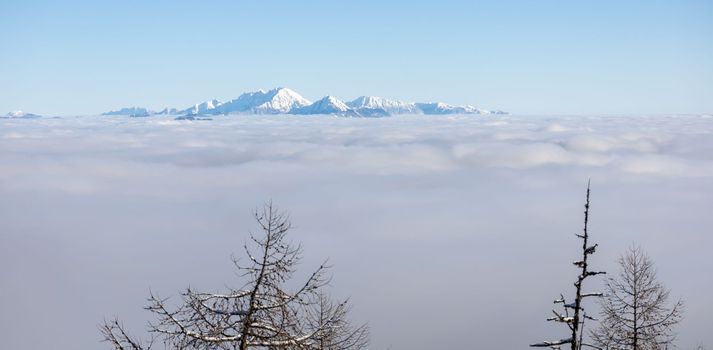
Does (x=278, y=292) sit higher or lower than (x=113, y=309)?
higher

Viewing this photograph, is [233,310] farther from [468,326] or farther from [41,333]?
[41,333]

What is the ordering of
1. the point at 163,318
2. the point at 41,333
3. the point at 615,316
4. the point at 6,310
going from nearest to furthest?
1. the point at 163,318
2. the point at 615,316
3. the point at 41,333
4. the point at 6,310

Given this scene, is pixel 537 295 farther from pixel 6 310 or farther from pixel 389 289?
pixel 6 310

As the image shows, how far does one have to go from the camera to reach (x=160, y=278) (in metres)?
200

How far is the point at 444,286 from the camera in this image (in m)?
177

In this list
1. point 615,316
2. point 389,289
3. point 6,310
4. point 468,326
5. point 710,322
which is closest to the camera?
point 615,316

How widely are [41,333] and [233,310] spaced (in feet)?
585

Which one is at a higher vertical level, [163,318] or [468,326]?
[163,318]

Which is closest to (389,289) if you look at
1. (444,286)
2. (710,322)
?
(444,286)

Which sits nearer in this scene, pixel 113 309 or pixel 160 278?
pixel 113 309

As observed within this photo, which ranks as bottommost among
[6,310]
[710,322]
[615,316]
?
[6,310]

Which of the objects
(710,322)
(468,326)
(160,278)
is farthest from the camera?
(160,278)

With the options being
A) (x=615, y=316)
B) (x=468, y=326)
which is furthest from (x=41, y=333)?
(x=615, y=316)

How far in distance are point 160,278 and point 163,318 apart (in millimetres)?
207963
